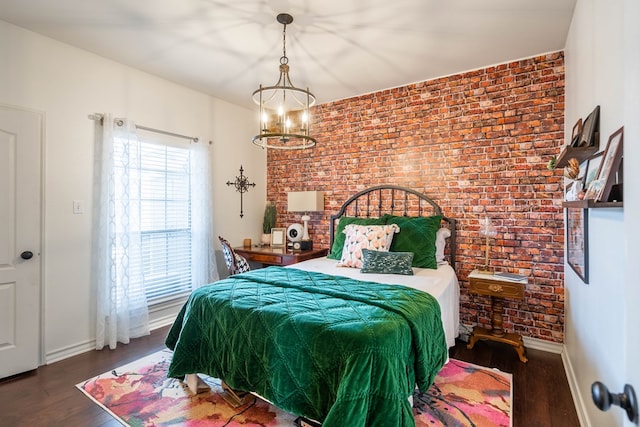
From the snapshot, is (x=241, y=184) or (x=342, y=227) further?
(x=241, y=184)

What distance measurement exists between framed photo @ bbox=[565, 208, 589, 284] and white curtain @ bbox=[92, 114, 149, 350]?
12.1 feet

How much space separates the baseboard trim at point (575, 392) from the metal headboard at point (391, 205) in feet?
3.83

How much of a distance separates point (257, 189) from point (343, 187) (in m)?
1.39

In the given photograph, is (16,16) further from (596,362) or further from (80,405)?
(596,362)

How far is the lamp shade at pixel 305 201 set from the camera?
4234mm

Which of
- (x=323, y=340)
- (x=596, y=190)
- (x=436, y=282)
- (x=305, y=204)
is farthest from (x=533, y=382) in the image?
(x=305, y=204)

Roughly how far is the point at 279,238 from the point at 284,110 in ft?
7.80

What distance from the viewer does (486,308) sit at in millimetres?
3230

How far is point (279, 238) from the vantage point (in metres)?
4.53

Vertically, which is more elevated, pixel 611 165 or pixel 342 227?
pixel 611 165

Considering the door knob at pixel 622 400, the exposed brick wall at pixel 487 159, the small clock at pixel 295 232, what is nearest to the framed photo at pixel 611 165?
the door knob at pixel 622 400

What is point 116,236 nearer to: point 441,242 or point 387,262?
point 387,262

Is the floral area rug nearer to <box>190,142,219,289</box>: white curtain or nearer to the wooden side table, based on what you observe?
<box>190,142,219,289</box>: white curtain

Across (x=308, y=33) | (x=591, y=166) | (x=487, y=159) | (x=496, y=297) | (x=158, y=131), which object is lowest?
(x=496, y=297)
